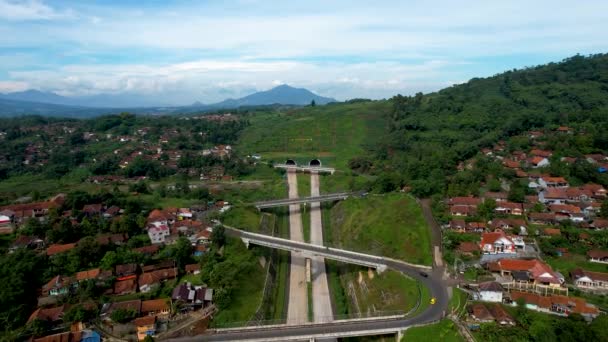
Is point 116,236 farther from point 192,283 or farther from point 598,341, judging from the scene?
point 598,341

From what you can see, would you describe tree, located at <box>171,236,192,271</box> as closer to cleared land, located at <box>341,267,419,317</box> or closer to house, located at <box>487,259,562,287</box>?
cleared land, located at <box>341,267,419,317</box>

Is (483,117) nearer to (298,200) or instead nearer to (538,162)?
(538,162)

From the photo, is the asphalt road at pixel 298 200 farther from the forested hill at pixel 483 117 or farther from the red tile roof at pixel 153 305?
the red tile roof at pixel 153 305

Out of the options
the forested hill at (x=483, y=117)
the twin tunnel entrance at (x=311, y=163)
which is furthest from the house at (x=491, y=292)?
the twin tunnel entrance at (x=311, y=163)

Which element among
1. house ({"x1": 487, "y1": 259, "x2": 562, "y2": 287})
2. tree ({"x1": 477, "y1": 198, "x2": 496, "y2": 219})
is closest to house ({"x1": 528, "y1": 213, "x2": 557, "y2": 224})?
tree ({"x1": 477, "y1": 198, "x2": 496, "y2": 219})

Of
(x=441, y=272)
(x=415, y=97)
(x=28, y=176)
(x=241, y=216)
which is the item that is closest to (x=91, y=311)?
(x=241, y=216)
